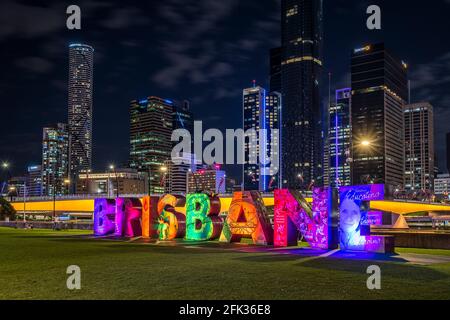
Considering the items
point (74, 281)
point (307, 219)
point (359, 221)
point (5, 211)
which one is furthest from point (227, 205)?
point (74, 281)

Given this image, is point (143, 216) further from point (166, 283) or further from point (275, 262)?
point (166, 283)

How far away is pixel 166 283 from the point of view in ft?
46.3

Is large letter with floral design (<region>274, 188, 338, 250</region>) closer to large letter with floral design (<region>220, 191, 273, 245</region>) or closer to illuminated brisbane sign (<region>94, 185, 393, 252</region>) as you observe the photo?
illuminated brisbane sign (<region>94, 185, 393, 252</region>)

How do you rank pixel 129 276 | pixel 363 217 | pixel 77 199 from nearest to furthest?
pixel 129 276, pixel 363 217, pixel 77 199

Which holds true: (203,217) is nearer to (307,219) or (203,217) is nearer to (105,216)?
(307,219)

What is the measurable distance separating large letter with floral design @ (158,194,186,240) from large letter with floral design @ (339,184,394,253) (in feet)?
47.4

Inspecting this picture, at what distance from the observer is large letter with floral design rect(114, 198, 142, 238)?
41125 millimetres

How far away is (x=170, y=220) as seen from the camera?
3791 centimetres

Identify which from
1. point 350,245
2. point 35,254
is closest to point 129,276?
point 35,254

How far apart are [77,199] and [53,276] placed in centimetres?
8489

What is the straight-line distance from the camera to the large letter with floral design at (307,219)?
27922mm

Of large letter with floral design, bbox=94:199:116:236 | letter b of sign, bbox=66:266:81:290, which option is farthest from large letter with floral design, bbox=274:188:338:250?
large letter with floral design, bbox=94:199:116:236

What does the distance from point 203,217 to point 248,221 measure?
4.40 meters

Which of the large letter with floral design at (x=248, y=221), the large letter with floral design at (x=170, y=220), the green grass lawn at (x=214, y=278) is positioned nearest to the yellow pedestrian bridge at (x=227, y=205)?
the large letter with floral design at (x=170, y=220)
